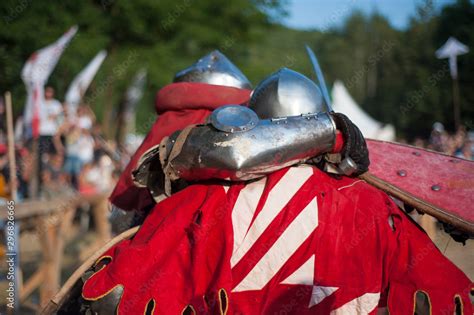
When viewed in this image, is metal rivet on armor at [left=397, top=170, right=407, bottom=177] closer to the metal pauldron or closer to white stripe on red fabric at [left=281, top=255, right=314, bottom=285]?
the metal pauldron

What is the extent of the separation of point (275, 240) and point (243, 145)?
366 mm

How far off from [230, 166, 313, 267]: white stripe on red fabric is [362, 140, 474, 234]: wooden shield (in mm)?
328

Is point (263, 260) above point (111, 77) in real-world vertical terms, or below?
above

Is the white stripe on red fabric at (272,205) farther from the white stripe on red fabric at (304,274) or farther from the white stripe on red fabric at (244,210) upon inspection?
the white stripe on red fabric at (304,274)

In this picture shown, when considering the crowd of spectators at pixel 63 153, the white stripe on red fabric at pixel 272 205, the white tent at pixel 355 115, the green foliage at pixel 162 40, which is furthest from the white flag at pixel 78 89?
the white tent at pixel 355 115

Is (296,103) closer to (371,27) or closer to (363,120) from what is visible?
(363,120)

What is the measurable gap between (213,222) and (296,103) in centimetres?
62

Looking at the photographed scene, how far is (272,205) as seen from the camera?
7.71 ft

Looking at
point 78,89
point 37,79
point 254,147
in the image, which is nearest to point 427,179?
point 254,147

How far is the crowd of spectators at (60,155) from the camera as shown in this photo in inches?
326

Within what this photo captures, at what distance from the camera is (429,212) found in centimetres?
240

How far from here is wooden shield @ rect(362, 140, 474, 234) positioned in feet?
7.82

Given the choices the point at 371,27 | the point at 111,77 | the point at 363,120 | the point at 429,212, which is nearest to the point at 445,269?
the point at 429,212

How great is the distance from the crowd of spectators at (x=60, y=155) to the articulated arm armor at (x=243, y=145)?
5094 mm
